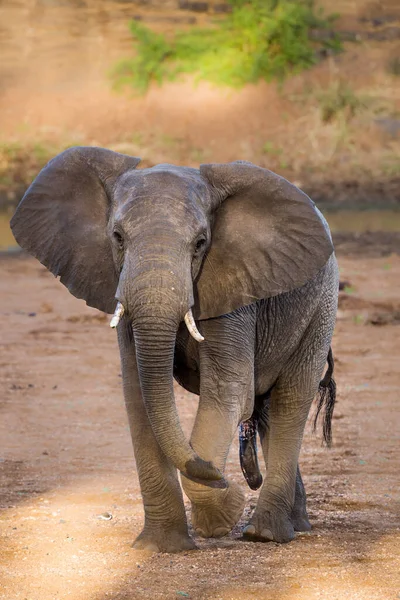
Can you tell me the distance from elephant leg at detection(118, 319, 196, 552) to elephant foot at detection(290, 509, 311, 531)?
812 mm

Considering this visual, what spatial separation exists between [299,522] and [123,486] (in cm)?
124

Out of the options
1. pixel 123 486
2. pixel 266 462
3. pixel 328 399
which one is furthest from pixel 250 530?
pixel 328 399

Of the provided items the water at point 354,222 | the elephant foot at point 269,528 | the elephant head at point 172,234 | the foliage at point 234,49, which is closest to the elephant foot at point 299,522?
the elephant foot at point 269,528

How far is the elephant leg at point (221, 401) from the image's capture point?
192 inches

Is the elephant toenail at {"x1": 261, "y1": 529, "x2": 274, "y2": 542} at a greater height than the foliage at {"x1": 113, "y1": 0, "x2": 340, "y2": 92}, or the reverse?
the elephant toenail at {"x1": 261, "y1": 529, "x2": 274, "y2": 542}

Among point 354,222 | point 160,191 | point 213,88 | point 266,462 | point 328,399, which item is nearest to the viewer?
point 160,191

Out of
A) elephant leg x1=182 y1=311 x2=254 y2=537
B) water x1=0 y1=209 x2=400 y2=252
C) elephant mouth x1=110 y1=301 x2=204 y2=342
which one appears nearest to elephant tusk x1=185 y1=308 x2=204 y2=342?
elephant mouth x1=110 y1=301 x2=204 y2=342

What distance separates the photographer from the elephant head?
4.57 meters

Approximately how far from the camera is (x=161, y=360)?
451 centimetres

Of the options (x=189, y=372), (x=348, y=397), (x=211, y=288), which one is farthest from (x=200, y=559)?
(x=348, y=397)

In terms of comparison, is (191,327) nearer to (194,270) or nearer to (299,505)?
(194,270)

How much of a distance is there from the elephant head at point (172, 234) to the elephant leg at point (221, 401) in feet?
0.52

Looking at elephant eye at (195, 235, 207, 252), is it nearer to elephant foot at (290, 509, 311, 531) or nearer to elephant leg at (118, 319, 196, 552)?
elephant leg at (118, 319, 196, 552)

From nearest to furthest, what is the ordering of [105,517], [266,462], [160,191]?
1. [160,191]
2. [105,517]
3. [266,462]
